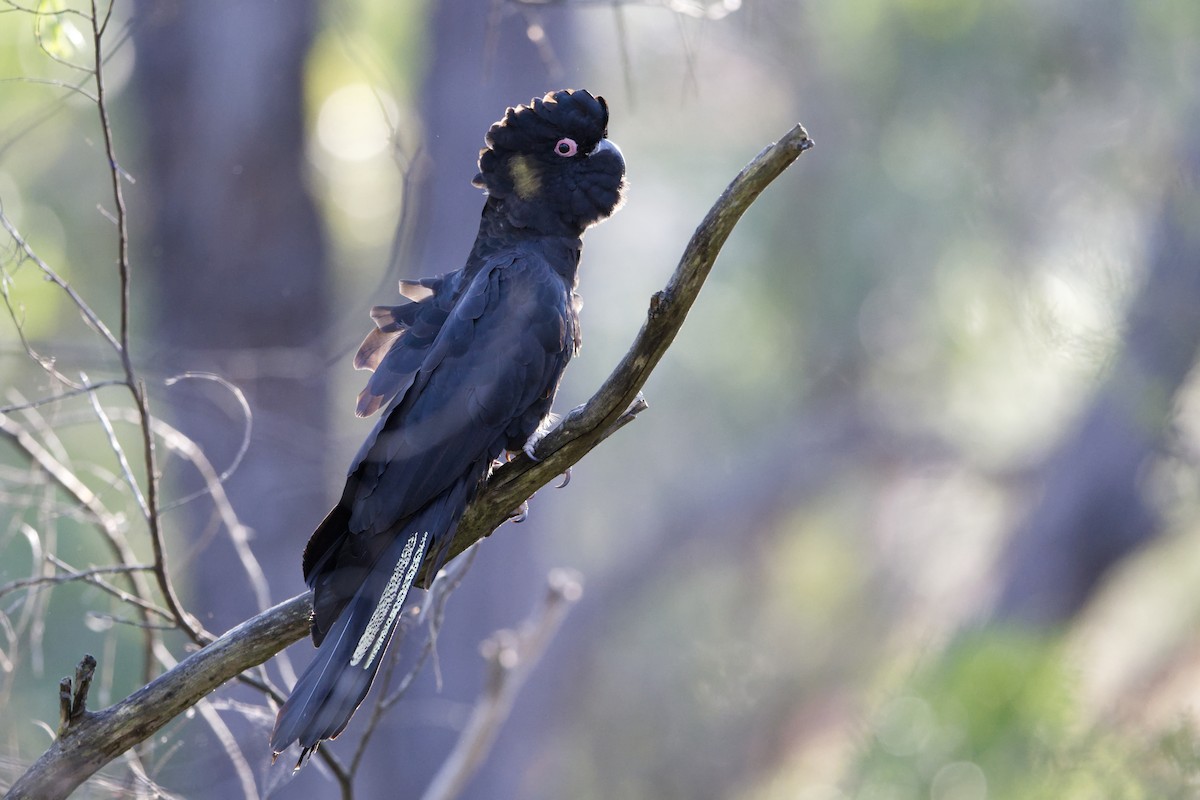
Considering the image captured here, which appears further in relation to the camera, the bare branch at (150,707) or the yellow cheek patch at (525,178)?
the yellow cheek patch at (525,178)

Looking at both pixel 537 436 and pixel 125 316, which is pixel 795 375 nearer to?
pixel 537 436

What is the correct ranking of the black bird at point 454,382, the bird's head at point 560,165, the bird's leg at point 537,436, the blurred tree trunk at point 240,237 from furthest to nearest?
1. the blurred tree trunk at point 240,237
2. the bird's head at point 560,165
3. the bird's leg at point 537,436
4. the black bird at point 454,382

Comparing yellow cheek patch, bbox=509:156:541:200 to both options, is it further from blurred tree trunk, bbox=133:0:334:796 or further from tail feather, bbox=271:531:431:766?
blurred tree trunk, bbox=133:0:334:796

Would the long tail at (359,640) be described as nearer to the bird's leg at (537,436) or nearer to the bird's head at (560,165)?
the bird's leg at (537,436)

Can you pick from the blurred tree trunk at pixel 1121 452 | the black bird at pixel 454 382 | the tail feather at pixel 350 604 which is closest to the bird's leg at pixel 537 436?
the black bird at pixel 454 382

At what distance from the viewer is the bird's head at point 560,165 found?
114 inches

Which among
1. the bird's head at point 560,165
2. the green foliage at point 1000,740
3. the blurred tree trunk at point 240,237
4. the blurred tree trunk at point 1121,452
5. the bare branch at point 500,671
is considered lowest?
the green foliage at point 1000,740

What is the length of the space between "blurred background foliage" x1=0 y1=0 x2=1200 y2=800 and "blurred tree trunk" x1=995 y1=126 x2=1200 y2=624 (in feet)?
0.07

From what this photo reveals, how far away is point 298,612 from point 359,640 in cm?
15

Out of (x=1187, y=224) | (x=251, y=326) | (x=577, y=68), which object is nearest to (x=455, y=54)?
(x=577, y=68)

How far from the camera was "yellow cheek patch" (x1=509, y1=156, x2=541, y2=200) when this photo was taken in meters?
2.90

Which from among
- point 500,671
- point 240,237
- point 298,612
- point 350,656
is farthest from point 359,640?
point 240,237

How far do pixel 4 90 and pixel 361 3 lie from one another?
2.36 meters

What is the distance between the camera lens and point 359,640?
6.95 ft
